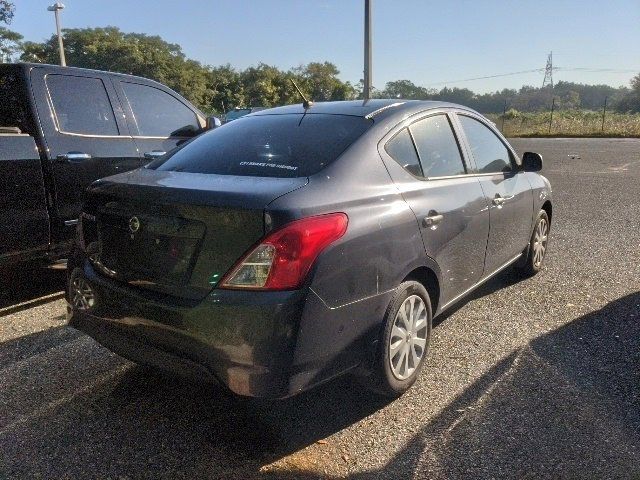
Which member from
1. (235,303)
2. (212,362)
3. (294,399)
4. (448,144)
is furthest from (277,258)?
(448,144)

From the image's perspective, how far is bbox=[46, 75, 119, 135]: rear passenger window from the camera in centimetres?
470

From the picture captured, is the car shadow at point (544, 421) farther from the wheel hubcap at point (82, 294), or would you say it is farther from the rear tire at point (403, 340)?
the wheel hubcap at point (82, 294)

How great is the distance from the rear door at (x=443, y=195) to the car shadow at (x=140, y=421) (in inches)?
37.6

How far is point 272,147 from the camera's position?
321cm

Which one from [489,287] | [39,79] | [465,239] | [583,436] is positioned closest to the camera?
[583,436]

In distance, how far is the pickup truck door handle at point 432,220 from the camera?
314 cm

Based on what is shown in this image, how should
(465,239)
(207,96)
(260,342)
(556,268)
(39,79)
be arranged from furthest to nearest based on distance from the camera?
(207,96) < (556,268) < (39,79) < (465,239) < (260,342)

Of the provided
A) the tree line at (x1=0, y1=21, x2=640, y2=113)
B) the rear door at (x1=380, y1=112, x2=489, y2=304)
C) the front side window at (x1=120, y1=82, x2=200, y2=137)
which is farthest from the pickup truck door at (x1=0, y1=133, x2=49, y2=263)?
the tree line at (x1=0, y1=21, x2=640, y2=113)

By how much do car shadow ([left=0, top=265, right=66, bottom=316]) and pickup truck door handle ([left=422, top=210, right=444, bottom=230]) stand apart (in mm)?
3204

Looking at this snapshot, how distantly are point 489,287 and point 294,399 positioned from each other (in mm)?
2533

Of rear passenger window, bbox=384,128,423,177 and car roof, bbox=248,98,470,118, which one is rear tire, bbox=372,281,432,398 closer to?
rear passenger window, bbox=384,128,423,177

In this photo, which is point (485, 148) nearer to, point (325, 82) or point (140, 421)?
point (140, 421)

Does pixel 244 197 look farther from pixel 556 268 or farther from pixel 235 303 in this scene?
pixel 556 268

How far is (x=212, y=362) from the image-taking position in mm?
2451
